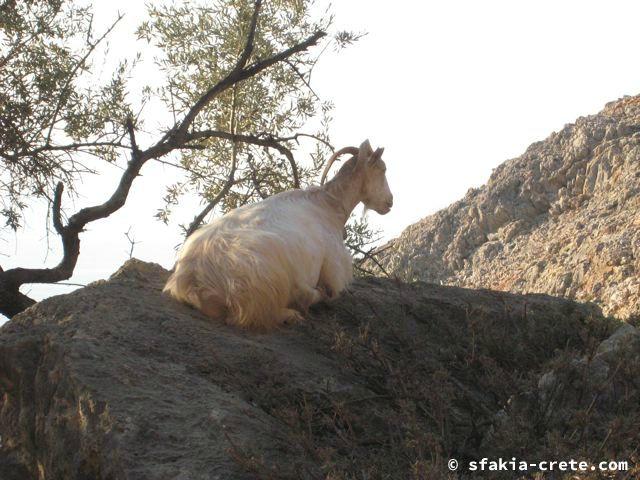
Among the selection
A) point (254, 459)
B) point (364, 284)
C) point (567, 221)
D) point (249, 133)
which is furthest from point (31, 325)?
point (567, 221)

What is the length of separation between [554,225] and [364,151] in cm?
318

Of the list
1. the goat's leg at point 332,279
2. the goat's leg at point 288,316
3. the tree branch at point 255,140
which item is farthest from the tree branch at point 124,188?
the goat's leg at point 288,316

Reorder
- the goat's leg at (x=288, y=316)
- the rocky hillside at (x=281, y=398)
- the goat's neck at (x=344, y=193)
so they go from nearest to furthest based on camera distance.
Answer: the rocky hillside at (x=281, y=398) → the goat's leg at (x=288, y=316) → the goat's neck at (x=344, y=193)

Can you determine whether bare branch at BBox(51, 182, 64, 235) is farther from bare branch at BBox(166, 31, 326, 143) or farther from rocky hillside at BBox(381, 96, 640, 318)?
rocky hillside at BBox(381, 96, 640, 318)

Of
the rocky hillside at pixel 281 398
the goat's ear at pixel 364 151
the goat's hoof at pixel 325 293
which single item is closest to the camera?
the rocky hillside at pixel 281 398

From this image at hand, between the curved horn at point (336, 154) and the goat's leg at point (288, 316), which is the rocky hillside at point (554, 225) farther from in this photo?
the goat's leg at point (288, 316)

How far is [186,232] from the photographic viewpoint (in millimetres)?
10438

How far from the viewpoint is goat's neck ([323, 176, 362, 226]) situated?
30.1ft

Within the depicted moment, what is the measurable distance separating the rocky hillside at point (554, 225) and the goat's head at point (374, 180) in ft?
4.49

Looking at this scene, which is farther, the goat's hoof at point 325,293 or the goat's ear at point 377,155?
the goat's ear at point 377,155

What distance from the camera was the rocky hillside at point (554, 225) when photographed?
10414 millimetres

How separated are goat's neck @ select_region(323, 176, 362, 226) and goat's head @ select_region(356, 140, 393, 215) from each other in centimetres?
13

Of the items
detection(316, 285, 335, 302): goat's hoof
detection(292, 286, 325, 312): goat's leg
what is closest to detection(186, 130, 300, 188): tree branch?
detection(316, 285, 335, 302): goat's hoof

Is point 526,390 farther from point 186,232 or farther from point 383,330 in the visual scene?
point 186,232
